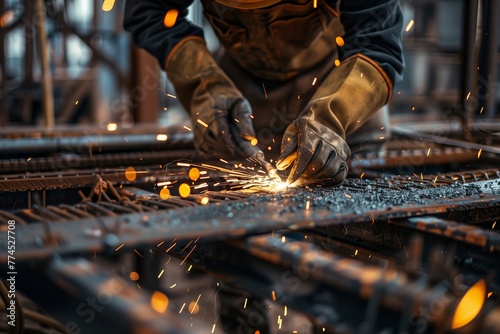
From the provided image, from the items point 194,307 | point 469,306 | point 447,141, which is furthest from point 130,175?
point 194,307

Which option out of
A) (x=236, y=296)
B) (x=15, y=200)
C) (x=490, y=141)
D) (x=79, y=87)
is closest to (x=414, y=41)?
(x=79, y=87)

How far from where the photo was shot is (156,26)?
8.73ft

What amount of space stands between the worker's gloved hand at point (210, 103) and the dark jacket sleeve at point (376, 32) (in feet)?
1.35

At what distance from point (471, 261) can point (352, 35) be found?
1045mm

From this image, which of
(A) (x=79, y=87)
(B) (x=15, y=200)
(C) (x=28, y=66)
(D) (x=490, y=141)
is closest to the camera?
(B) (x=15, y=200)

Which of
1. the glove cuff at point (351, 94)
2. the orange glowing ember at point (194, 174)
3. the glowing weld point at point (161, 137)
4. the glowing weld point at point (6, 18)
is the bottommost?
the glowing weld point at point (6, 18)

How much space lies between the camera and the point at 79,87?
7.44 meters

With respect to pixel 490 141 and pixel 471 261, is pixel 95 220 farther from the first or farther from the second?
pixel 490 141

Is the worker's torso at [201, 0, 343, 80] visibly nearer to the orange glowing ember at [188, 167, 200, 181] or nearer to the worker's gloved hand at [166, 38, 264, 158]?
the worker's gloved hand at [166, 38, 264, 158]

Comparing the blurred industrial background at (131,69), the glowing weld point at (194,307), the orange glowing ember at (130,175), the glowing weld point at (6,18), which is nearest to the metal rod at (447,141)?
the blurred industrial background at (131,69)

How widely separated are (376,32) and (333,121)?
36 centimetres

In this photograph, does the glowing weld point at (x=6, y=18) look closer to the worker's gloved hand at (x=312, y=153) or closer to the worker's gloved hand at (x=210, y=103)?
the worker's gloved hand at (x=210, y=103)

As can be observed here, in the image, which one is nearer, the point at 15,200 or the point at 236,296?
the point at 15,200

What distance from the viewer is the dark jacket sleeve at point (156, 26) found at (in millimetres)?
2625
